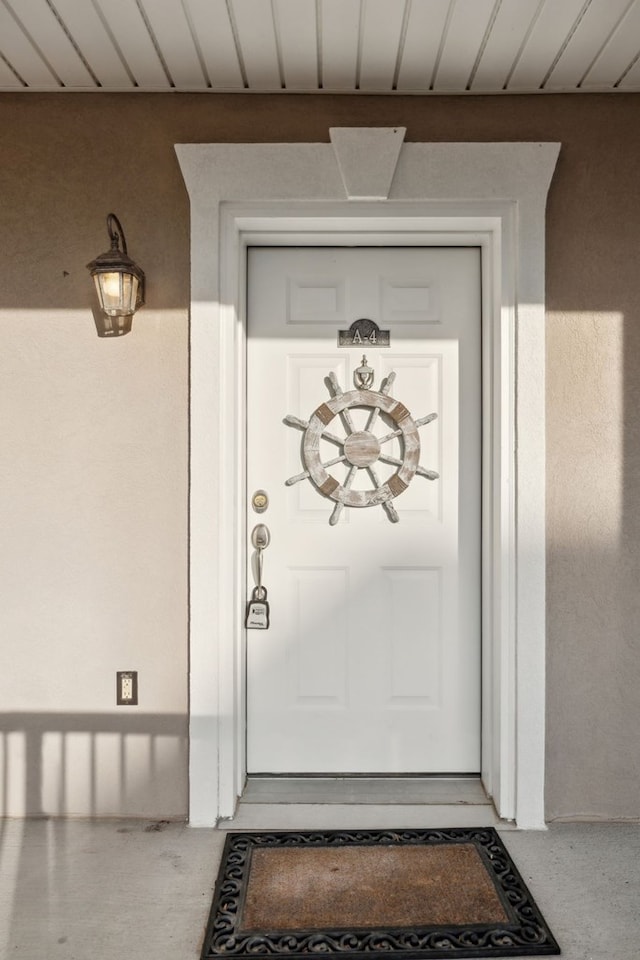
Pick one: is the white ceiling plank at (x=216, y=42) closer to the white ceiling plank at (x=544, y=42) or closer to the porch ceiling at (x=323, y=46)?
the porch ceiling at (x=323, y=46)

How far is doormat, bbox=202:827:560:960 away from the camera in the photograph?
170 centimetres

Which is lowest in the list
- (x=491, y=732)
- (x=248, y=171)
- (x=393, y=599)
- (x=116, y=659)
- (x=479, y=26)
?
(x=491, y=732)

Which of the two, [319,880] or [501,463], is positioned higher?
[501,463]

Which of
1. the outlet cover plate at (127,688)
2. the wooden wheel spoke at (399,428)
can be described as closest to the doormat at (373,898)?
the outlet cover plate at (127,688)

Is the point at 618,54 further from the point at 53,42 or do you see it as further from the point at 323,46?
the point at 53,42

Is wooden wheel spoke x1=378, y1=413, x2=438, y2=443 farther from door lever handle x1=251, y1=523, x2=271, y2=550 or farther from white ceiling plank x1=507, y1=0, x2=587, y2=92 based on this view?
white ceiling plank x1=507, y1=0, x2=587, y2=92

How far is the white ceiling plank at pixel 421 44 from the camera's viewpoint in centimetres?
189

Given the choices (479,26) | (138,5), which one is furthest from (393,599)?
(138,5)

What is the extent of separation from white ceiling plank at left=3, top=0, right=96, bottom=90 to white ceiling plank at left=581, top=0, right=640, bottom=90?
5.17 feet

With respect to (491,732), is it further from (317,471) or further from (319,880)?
(317,471)

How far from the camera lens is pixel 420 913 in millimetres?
1811

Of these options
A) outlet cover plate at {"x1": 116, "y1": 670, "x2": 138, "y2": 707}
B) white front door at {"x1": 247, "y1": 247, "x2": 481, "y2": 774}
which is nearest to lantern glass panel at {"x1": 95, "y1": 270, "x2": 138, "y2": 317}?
white front door at {"x1": 247, "y1": 247, "x2": 481, "y2": 774}

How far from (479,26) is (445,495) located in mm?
1438

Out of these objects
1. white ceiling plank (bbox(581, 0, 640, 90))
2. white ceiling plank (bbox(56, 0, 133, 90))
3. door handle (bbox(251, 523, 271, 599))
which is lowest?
door handle (bbox(251, 523, 271, 599))
